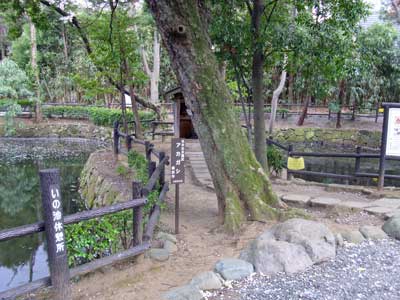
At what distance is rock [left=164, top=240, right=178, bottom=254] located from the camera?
435cm

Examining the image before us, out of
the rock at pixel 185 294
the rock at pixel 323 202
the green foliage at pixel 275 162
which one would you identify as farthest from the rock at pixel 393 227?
the green foliage at pixel 275 162

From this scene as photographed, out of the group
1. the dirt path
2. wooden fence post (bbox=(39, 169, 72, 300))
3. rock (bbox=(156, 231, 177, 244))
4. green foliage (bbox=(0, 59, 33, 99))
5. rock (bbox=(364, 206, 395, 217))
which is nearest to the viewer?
wooden fence post (bbox=(39, 169, 72, 300))

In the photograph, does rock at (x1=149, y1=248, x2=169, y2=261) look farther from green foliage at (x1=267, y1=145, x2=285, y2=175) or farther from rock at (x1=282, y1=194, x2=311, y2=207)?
green foliage at (x1=267, y1=145, x2=285, y2=175)

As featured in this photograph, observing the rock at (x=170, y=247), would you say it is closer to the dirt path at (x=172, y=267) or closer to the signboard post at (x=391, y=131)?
the dirt path at (x=172, y=267)

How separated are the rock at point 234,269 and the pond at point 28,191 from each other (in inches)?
143

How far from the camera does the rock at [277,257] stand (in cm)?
→ 354

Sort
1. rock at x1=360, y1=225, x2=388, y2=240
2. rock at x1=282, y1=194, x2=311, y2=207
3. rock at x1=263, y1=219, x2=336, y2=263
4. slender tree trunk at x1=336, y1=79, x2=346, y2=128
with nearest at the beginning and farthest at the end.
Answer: rock at x1=263, y1=219, x2=336, y2=263
rock at x1=360, y1=225, x2=388, y2=240
rock at x1=282, y1=194, x2=311, y2=207
slender tree trunk at x1=336, y1=79, x2=346, y2=128

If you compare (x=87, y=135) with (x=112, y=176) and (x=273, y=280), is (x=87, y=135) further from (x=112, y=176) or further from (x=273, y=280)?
(x=273, y=280)

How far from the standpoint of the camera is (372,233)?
14.2ft

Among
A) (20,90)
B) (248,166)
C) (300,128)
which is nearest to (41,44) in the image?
(20,90)

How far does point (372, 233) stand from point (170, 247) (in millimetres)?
2282

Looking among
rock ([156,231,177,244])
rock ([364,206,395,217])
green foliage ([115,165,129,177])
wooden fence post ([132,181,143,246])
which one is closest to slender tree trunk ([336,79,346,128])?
green foliage ([115,165,129,177])

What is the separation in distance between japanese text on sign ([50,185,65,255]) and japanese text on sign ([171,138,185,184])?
1745mm

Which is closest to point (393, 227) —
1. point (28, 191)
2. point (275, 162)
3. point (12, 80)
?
point (275, 162)
